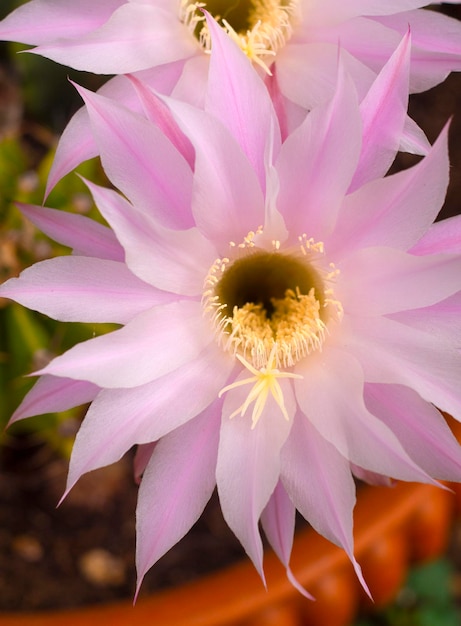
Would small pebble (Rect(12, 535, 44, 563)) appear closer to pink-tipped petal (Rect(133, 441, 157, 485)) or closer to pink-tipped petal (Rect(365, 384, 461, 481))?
pink-tipped petal (Rect(133, 441, 157, 485))

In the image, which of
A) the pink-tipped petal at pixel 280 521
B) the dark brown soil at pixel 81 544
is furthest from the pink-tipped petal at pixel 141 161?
the dark brown soil at pixel 81 544

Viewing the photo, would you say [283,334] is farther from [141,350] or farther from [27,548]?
[27,548]

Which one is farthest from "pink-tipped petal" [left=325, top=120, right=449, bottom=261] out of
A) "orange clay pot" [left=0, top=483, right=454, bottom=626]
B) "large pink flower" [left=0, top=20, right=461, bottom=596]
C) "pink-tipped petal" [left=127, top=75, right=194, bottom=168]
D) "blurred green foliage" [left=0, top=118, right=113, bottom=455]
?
"orange clay pot" [left=0, top=483, right=454, bottom=626]

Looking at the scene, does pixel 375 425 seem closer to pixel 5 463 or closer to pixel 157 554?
pixel 157 554

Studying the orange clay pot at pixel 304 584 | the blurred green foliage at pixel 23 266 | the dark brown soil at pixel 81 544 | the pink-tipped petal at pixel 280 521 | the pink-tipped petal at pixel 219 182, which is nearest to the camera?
the pink-tipped petal at pixel 219 182

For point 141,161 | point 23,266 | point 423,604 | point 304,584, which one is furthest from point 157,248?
point 423,604

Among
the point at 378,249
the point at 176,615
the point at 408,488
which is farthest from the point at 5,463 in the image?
the point at 378,249

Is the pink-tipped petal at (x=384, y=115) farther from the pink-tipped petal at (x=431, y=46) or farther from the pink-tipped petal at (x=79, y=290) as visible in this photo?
the pink-tipped petal at (x=79, y=290)
